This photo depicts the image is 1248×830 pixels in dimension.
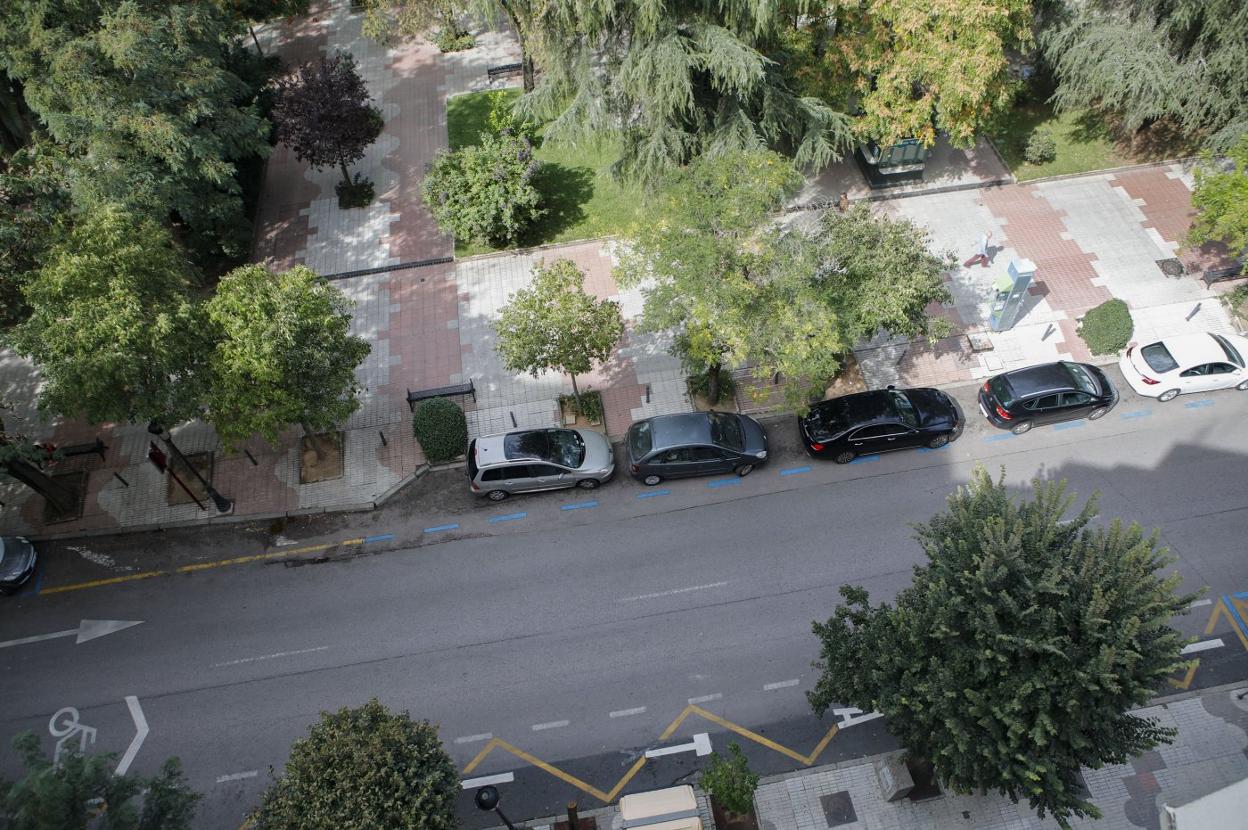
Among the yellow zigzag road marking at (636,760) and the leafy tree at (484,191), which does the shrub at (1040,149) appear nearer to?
the leafy tree at (484,191)

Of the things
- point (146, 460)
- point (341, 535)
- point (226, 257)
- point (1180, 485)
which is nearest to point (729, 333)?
point (341, 535)

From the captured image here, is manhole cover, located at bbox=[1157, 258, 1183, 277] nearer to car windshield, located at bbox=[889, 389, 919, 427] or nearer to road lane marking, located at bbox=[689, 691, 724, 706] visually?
car windshield, located at bbox=[889, 389, 919, 427]

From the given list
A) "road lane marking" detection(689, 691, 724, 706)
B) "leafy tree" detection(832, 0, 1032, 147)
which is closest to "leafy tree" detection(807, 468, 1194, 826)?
"road lane marking" detection(689, 691, 724, 706)

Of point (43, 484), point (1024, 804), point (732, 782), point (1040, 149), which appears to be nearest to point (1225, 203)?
point (1040, 149)

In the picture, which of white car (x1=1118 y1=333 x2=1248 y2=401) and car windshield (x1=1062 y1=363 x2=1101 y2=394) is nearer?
car windshield (x1=1062 y1=363 x2=1101 y2=394)

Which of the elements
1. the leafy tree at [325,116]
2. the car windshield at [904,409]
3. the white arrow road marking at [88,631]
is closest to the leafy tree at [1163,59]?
the car windshield at [904,409]

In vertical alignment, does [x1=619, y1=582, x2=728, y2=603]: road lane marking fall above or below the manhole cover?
below
